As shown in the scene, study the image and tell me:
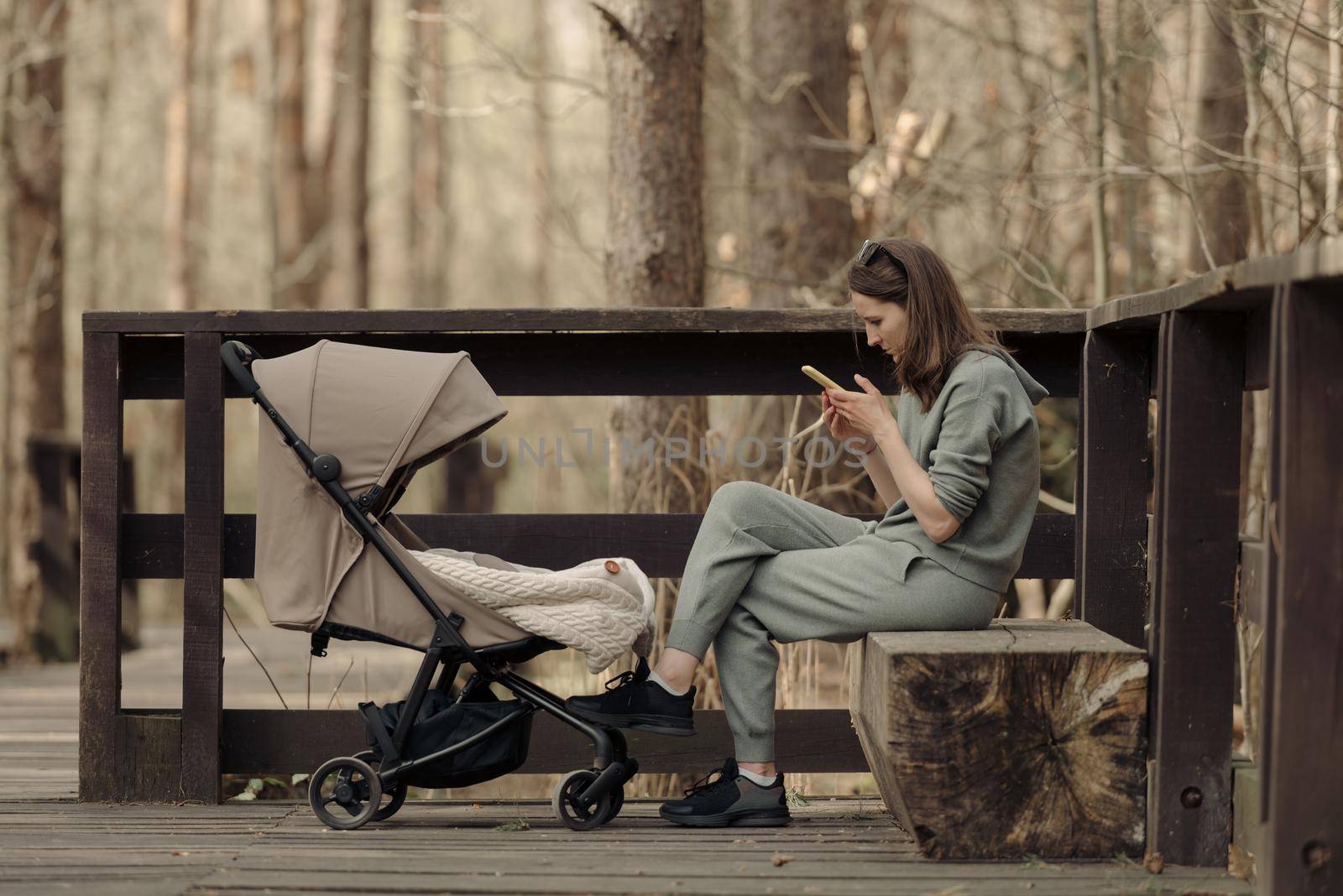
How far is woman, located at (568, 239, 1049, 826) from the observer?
11.2ft

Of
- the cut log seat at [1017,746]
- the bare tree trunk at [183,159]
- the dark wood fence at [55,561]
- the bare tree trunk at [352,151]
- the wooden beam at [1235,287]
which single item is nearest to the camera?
the wooden beam at [1235,287]

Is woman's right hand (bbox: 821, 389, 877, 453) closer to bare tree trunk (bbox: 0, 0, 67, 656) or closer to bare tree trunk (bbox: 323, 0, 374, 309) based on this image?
bare tree trunk (bbox: 0, 0, 67, 656)

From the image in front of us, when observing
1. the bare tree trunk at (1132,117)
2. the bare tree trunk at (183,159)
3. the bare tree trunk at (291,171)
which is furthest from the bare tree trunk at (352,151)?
the bare tree trunk at (1132,117)

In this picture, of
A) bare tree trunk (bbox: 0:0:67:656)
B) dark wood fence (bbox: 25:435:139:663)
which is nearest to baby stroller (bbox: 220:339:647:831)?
dark wood fence (bbox: 25:435:139:663)

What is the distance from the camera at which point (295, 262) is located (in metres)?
15.7

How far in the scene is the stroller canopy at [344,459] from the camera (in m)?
3.48

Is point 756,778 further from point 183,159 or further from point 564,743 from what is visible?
point 183,159

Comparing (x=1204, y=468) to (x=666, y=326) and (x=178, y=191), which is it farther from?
(x=178, y=191)

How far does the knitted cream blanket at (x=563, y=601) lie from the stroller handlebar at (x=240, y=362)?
0.57 m

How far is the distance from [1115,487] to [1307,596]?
1.33m

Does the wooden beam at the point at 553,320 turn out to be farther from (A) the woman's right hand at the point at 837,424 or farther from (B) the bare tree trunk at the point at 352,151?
(B) the bare tree trunk at the point at 352,151

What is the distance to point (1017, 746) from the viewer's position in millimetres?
3160

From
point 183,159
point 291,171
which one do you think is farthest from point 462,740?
point 183,159

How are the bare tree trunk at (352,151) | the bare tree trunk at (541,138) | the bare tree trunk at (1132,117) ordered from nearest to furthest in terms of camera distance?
the bare tree trunk at (1132,117), the bare tree trunk at (352,151), the bare tree trunk at (541,138)
